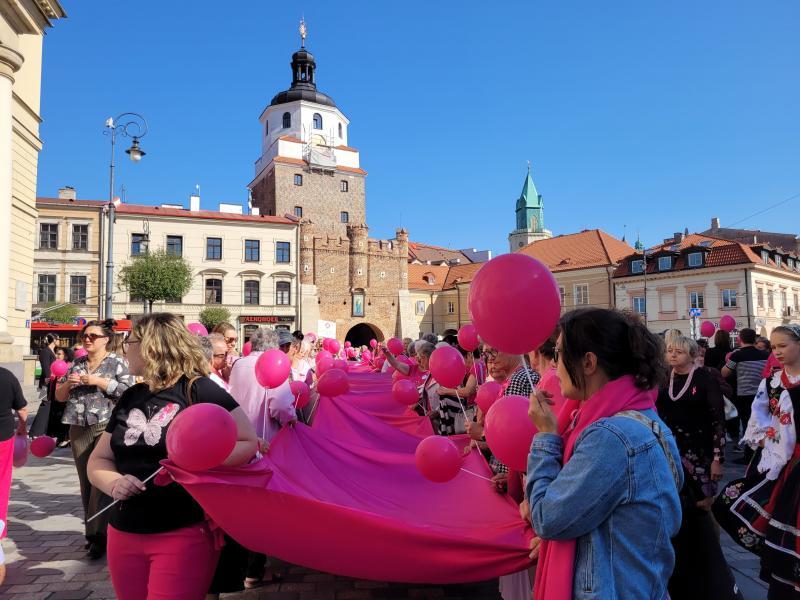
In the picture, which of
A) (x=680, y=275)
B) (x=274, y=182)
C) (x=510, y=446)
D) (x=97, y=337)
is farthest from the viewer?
(x=274, y=182)

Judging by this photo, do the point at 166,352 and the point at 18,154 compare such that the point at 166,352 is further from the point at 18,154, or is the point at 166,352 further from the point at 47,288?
the point at 47,288

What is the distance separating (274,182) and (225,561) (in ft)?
146

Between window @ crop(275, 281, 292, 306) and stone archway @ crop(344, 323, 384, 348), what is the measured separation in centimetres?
709

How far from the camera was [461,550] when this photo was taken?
270 centimetres

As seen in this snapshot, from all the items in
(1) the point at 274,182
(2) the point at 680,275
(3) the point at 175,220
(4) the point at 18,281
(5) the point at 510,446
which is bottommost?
(5) the point at 510,446

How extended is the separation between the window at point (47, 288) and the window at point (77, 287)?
0.97 m

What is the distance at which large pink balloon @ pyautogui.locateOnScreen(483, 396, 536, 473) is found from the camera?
225 cm

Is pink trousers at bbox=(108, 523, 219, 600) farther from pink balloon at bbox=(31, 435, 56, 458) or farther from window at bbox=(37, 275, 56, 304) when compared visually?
window at bbox=(37, 275, 56, 304)

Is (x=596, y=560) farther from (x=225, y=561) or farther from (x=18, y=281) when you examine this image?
(x=18, y=281)

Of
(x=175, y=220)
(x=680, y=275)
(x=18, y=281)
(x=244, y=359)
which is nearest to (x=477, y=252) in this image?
(x=680, y=275)

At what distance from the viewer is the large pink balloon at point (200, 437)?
2234 mm

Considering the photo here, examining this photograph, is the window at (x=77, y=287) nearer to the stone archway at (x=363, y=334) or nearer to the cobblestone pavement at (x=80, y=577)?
the stone archway at (x=363, y=334)

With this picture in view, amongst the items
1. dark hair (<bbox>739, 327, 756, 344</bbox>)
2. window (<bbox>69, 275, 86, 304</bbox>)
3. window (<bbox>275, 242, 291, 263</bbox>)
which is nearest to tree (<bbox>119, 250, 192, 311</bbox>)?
window (<bbox>69, 275, 86, 304</bbox>)

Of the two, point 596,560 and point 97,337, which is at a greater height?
point 97,337
